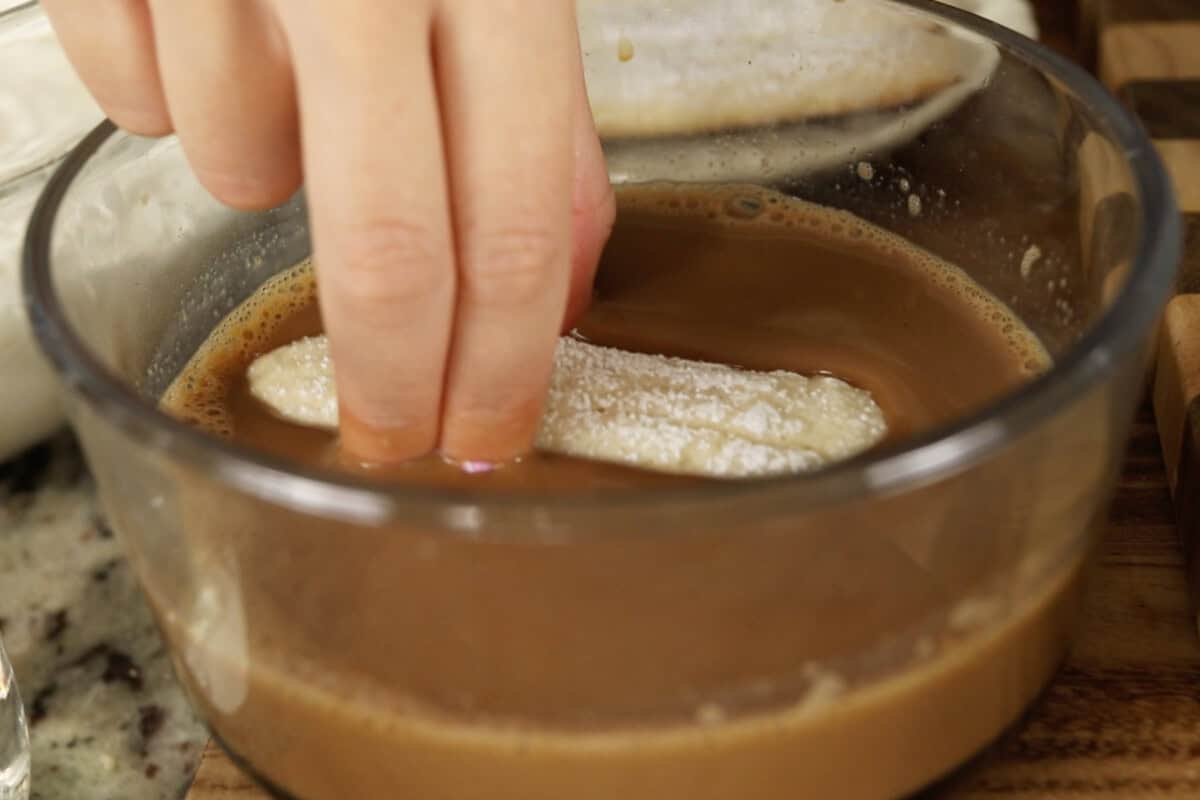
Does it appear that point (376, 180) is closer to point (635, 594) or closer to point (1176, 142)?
point (635, 594)

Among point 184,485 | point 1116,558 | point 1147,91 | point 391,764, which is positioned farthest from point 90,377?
point 1147,91

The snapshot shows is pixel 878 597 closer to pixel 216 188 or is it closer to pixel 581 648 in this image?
pixel 581 648

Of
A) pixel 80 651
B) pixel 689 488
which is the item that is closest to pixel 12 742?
pixel 80 651

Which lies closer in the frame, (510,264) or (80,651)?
(510,264)

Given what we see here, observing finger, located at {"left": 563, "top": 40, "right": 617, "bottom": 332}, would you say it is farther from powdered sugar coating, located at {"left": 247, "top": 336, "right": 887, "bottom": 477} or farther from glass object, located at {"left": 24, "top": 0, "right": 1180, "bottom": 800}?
glass object, located at {"left": 24, "top": 0, "right": 1180, "bottom": 800}

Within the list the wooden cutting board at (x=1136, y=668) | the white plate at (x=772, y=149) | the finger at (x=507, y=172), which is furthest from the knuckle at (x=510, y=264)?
the white plate at (x=772, y=149)

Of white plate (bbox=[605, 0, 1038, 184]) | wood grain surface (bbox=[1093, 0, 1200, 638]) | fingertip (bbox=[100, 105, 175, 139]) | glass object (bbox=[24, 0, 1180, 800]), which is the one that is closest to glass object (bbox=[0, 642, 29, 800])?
glass object (bbox=[24, 0, 1180, 800])
